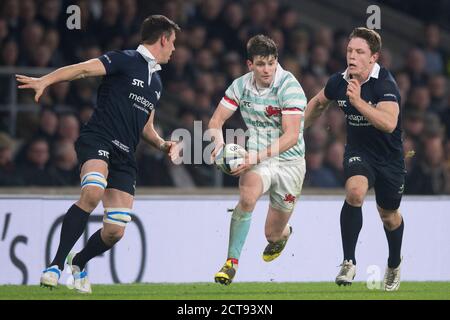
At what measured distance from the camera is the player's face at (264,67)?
9.37 metres

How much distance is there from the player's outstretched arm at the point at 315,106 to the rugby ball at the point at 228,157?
0.89 metres

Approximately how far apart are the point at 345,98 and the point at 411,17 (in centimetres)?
883

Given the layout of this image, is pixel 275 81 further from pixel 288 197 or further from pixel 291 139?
pixel 288 197

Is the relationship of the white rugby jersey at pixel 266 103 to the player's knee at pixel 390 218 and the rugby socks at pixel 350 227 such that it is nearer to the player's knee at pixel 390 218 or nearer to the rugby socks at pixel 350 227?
the rugby socks at pixel 350 227

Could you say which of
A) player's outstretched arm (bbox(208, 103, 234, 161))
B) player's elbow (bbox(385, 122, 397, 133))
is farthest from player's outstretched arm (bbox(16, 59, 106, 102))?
player's elbow (bbox(385, 122, 397, 133))

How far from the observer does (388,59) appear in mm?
17078

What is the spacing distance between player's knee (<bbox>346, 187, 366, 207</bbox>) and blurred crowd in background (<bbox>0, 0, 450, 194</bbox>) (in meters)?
2.63

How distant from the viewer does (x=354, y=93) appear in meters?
9.22

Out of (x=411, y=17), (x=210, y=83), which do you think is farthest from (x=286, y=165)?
(x=411, y=17)

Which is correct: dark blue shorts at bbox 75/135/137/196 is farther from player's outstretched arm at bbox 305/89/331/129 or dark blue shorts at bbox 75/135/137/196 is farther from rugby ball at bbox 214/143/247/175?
player's outstretched arm at bbox 305/89/331/129

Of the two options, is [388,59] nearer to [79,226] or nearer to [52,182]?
[52,182]

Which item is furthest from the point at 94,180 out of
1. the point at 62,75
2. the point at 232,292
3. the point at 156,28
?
the point at 232,292

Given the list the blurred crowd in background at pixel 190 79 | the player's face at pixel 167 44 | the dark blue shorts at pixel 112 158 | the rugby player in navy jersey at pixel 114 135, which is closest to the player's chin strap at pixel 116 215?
the rugby player in navy jersey at pixel 114 135

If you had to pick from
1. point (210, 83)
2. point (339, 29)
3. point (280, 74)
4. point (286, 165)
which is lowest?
point (286, 165)
